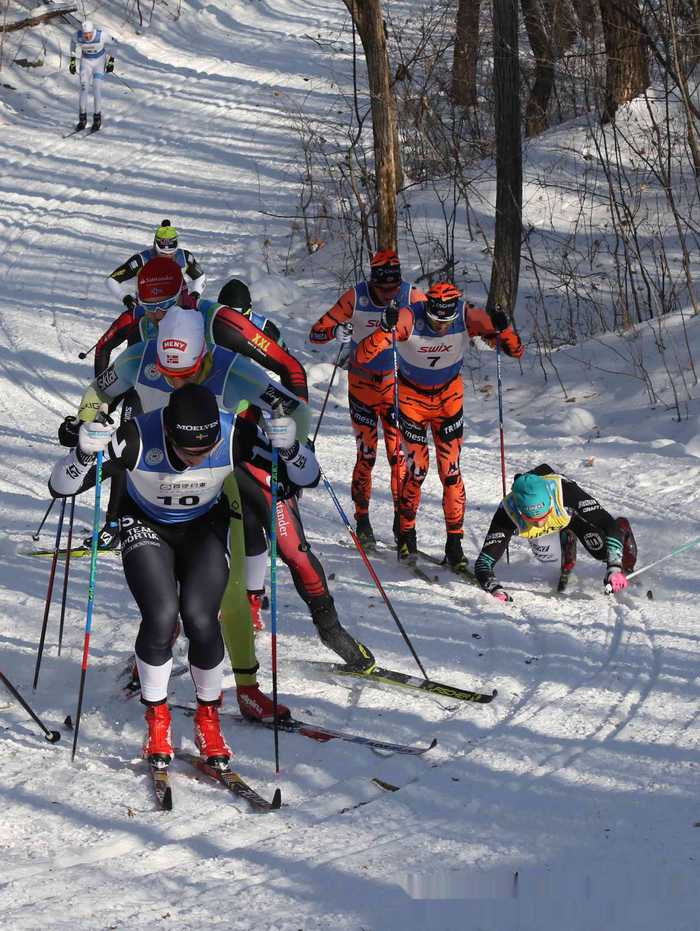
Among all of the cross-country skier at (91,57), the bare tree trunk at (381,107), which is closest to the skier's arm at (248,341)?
the bare tree trunk at (381,107)

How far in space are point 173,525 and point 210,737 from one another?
3.20 feet

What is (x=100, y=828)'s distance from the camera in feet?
16.1

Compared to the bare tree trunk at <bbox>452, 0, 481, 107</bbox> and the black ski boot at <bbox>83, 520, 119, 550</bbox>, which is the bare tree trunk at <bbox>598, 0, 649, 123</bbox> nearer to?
the bare tree trunk at <bbox>452, 0, 481, 107</bbox>

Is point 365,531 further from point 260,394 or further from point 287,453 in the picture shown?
point 287,453

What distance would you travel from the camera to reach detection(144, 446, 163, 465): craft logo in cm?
521

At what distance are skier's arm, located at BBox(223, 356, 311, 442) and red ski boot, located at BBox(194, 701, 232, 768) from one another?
139 cm

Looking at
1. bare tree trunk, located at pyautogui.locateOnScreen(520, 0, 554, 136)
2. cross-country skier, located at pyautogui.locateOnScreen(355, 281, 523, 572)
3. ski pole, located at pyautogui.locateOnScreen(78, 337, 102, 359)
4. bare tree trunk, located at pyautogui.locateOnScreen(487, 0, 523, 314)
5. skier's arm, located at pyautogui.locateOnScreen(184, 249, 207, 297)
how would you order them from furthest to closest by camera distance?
bare tree trunk, located at pyautogui.locateOnScreen(520, 0, 554, 136) → ski pole, located at pyautogui.locateOnScreen(78, 337, 102, 359) → bare tree trunk, located at pyautogui.locateOnScreen(487, 0, 523, 314) → skier's arm, located at pyautogui.locateOnScreen(184, 249, 207, 297) → cross-country skier, located at pyautogui.locateOnScreen(355, 281, 523, 572)

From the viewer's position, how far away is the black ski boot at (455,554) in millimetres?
7848

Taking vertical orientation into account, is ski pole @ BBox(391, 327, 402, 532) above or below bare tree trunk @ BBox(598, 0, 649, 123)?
below

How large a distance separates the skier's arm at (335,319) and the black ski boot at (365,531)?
1278mm

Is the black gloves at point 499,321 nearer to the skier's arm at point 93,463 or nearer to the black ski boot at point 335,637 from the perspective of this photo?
the black ski boot at point 335,637

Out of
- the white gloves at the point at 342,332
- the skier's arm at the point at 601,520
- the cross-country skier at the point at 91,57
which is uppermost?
the cross-country skier at the point at 91,57

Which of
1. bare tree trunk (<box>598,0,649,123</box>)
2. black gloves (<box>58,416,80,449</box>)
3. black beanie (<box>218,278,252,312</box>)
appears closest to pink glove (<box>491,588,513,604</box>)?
black beanie (<box>218,278,252,312</box>)

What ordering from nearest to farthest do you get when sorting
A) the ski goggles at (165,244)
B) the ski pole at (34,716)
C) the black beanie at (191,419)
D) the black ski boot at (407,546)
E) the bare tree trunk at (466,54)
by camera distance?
→ the black beanie at (191,419), the ski pole at (34,716), the black ski boot at (407,546), the ski goggles at (165,244), the bare tree trunk at (466,54)
